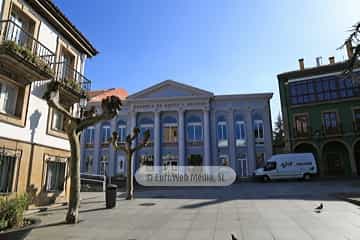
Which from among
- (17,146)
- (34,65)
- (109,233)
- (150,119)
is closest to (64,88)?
(34,65)

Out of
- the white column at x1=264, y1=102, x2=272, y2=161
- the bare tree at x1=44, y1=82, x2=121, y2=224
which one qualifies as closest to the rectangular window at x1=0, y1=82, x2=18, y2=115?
the bare tree at x1=44, y1=82, x2=121, y2=224

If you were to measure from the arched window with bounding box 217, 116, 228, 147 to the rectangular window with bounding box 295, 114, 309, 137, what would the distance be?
804 centimetres

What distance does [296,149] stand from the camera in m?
28.5

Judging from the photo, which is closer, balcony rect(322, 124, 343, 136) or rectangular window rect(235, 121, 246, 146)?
balcony rect(322, 124, 343, 136)

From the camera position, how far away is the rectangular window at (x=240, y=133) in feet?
94.8

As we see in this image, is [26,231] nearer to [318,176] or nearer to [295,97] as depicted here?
[318,176]

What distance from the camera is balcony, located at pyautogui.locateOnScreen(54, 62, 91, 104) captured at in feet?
37.8

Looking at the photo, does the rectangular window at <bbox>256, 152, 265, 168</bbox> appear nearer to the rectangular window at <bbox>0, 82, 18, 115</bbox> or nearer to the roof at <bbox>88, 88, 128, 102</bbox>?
the roof at <bbox>88, 88, 128, 102</bbox>

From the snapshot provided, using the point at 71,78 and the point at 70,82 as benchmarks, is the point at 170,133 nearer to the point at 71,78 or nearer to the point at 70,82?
the point at 71,78

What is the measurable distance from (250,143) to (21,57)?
2457 cm

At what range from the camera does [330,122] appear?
90.9 feet

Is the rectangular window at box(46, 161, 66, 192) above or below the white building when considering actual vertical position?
below

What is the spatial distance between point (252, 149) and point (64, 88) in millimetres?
22184

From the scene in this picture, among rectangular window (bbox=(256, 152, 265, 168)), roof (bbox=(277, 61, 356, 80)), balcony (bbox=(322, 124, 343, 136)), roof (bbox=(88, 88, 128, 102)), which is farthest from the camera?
roof (bbox=(88, 88, 128, 102))
